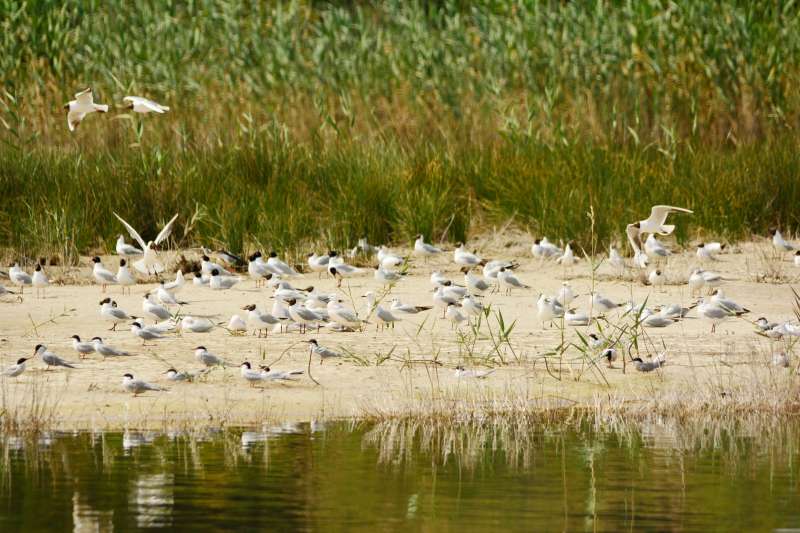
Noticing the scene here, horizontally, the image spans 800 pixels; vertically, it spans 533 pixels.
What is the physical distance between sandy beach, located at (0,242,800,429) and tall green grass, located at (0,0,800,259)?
2315mm

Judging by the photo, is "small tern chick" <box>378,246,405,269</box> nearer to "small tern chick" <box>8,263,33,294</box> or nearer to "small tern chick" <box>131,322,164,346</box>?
"small tern chick" <box>8,263,33,294</box>

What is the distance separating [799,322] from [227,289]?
547 centimetres

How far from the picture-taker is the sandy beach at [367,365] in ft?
33.2

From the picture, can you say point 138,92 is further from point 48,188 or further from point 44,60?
point 48,188

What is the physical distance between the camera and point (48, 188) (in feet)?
57.4

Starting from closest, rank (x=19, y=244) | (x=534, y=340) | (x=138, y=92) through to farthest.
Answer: (x=534, y=340)
(x=19, y=244)
(x=138, y=92)

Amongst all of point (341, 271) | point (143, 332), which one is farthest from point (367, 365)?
point (341, 271)

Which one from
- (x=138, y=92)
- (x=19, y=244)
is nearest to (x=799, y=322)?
(x=19, y=244)

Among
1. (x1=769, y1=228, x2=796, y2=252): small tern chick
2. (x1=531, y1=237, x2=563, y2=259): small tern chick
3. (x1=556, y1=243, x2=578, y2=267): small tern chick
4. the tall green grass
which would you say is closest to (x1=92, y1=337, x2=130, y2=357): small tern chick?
the tall green grass

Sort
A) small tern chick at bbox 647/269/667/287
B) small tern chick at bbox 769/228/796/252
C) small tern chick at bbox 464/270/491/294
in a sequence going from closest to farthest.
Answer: small tern chick at bbox 464/270/491/294
small tern chick at bbox 647/269/667/287
small tern chick at bbox 769/228/796/252

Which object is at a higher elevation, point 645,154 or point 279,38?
point 279,38

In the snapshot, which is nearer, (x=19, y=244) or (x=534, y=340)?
(x=534, y=340)

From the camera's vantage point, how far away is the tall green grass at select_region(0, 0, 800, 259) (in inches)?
691

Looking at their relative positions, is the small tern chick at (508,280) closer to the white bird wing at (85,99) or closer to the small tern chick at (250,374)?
the white bird wing at (85,99)
